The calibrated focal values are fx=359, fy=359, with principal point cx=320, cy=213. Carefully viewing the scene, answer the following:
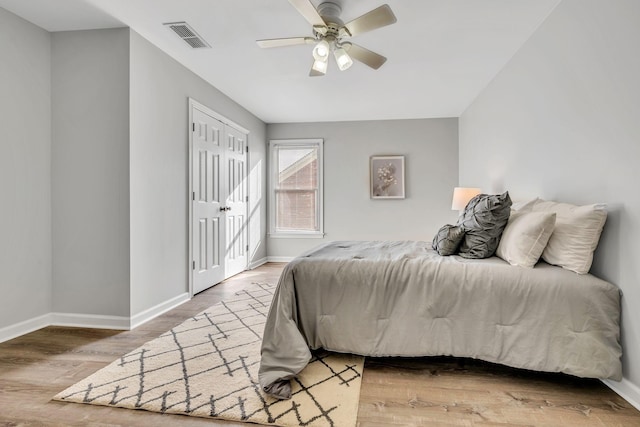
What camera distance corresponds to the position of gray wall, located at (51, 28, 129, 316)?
114 inches

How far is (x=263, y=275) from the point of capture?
198 inches

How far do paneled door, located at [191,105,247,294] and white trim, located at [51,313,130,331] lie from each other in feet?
3.27

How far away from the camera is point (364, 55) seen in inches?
113

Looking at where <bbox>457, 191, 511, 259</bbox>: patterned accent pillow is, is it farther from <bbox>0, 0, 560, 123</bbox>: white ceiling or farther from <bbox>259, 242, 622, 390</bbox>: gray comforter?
<bbox>0, 0, 560, 123</bbox>: white ceiling

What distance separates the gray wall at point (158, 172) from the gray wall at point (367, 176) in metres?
2.61

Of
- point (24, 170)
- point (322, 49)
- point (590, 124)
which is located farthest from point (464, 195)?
point (24, 170)

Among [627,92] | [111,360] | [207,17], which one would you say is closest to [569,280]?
[627,92]

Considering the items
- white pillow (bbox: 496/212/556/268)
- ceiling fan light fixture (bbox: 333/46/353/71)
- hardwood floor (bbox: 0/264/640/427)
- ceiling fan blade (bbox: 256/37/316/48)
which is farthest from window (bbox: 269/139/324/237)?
white pillow (bbox: 496/212/556/268)

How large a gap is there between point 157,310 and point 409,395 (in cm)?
234

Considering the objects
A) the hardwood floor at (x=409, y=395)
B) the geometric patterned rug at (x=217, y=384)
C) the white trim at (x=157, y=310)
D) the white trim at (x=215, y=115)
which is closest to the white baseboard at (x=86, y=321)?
the white trim at (x=157, y=310)

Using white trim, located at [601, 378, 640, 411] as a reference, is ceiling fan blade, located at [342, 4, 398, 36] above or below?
above

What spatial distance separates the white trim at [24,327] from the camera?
2.60m

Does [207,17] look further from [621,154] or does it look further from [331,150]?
[331,150]

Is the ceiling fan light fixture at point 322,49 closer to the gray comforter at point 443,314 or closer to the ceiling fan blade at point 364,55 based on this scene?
the ceiling fan blade at point 364,55
